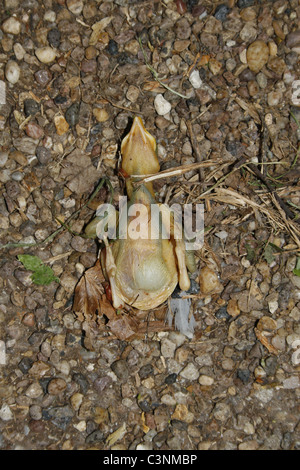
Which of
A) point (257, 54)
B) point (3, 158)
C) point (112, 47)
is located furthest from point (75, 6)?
point (257, 54)

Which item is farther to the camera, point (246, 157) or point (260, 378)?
point (246, 157)

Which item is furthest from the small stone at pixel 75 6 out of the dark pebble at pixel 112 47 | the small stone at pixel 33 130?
the small stone at pixel 33 130

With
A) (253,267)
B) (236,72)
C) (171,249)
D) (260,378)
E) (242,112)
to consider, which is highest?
(236,72)

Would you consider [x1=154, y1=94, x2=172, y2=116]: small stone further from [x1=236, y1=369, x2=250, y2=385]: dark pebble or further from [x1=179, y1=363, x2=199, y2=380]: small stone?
[x1=236, y1=369, x2=250, y2=385]: dark pebble

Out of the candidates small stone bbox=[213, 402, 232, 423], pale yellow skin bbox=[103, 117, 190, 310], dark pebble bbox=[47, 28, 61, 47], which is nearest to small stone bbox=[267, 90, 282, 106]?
pale yellow skin bbox=[103, 117, 190, 310]

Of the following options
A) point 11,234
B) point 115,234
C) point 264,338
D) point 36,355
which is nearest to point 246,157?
point 115,234

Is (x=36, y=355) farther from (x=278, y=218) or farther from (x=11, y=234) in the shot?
(x=278, y=218)

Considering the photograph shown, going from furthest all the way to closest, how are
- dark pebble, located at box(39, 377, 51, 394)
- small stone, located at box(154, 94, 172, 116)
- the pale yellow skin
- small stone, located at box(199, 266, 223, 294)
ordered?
1. small stone, located at box(154, 94, 172, 116)
2. small stone, located at box(199, 266, 223, 294)
3. dark pebble, located at box(39, 377, 51, 394)
4. the pale yellow skin

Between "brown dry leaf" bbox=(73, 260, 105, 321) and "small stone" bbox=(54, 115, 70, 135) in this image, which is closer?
"brown dry leaf" bbox=(73, 260, 105, 321)
